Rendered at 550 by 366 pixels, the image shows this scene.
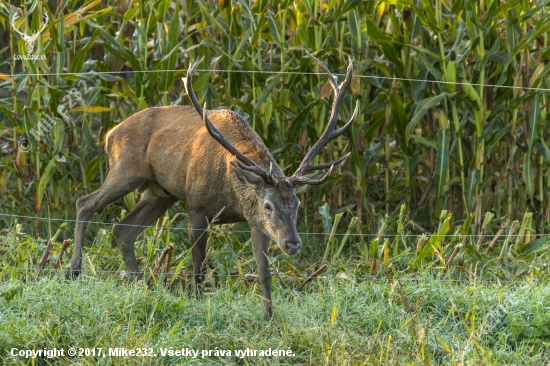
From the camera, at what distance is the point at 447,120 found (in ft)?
25.8

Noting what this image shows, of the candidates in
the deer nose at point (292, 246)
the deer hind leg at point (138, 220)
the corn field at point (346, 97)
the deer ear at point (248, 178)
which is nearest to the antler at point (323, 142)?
the deer ear at point (248, 178)

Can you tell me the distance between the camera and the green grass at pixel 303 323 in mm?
4949

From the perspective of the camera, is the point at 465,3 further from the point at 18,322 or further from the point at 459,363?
the point at 18,322

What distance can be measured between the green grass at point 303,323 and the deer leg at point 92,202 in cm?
55

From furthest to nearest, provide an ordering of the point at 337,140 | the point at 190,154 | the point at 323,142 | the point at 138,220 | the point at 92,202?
1. the point at 337,140
2. the point at 138,220
3. the point at 92,202
4. the point at 190,154
5. the point at 323,142

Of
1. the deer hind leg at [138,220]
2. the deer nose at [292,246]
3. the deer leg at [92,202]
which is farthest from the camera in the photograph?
the deer hind leg at [138,220]

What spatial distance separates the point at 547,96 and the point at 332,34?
2101 mm

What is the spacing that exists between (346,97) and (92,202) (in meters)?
2.54

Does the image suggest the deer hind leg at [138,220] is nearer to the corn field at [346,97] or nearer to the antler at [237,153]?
the corn field at [346,97]

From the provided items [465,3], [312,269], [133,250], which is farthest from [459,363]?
[465,3]

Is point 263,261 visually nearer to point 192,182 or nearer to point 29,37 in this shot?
point 192,182

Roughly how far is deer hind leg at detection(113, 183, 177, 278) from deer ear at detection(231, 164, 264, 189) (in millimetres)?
1192

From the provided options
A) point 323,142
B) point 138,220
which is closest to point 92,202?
point 138,220

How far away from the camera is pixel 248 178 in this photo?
6.05m
